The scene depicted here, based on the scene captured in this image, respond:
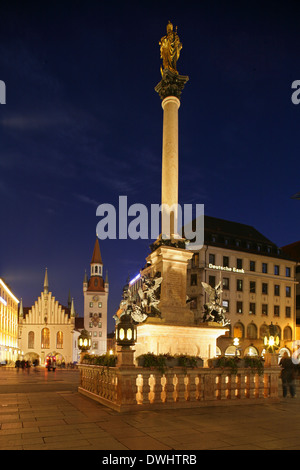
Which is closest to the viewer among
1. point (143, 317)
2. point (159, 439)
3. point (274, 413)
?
point (159, 439)

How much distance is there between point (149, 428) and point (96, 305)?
11701 centimetres

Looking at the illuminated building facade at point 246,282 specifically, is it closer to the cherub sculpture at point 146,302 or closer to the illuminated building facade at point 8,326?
the cherub sculpture at point 146,302

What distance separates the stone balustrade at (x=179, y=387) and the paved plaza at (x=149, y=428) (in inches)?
18.4

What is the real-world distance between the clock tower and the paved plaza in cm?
10460

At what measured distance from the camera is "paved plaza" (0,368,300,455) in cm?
821

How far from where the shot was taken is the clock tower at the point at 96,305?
391 ft

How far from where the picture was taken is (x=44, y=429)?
9.78 metres

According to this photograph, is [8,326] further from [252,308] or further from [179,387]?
[179,387]

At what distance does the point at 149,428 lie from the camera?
32.4 ft

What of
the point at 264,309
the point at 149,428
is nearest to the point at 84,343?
the point at 149,428

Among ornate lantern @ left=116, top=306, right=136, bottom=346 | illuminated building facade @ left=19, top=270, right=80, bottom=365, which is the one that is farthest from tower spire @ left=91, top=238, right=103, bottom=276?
ornate lantern @ left=116, top=306, right=136, bottom=346

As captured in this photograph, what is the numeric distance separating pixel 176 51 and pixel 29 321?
306ft
